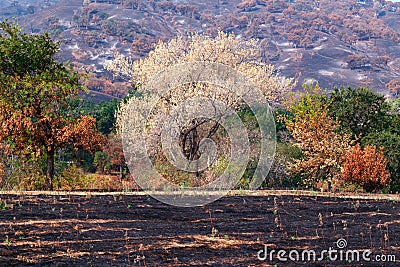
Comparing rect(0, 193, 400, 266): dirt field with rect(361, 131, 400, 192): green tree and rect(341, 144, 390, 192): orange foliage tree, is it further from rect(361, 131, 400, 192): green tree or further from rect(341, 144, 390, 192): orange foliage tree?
rect(361, 131, 400, 192): green tree

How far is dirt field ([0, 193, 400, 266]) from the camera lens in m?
8.27

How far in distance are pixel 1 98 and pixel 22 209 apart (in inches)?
253

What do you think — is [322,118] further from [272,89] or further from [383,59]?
[383,59]

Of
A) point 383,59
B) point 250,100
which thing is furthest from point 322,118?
point 383,59

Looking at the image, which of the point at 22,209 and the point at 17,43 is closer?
the point at 22,209

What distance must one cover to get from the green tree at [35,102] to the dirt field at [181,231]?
2.98 meters

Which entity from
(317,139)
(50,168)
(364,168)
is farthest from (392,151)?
(50,168)

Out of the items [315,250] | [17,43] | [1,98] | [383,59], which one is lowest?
[315,250]

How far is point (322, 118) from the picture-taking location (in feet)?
78.6
